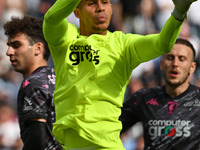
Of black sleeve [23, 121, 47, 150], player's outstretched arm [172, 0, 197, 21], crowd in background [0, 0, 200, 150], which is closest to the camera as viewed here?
player's outstretched arm [172, 0, 197, 21]

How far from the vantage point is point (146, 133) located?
4762mm

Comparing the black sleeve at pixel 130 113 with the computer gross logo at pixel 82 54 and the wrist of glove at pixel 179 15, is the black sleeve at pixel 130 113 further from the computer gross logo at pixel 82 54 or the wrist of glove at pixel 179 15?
the wrist of glove at pixel 179 15

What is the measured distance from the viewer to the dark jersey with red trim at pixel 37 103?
405cm

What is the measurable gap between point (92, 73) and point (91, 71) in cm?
2

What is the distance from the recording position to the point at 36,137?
13.0ft

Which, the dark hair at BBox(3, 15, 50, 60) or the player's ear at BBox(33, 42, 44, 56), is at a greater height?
the dark hair at BBox(3, 15, 50, 60)

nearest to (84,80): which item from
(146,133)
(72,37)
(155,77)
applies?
(72,37)

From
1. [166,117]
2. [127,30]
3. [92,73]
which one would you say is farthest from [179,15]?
[127,30]

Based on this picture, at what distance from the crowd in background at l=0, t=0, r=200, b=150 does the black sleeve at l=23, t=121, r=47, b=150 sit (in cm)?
304

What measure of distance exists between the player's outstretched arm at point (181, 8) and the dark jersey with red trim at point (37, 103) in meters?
1.68

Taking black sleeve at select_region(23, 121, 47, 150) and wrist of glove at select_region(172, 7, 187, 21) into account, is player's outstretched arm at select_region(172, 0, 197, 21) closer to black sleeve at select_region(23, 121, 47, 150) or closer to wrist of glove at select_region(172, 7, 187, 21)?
wrist of glove at select_region(172, 7, 187, 21)

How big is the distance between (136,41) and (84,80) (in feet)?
1.39

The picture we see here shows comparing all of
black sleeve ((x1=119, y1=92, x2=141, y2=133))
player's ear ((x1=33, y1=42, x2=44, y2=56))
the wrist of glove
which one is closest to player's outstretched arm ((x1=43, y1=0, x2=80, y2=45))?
the wrist of glove

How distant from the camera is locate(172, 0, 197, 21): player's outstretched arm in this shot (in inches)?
106
